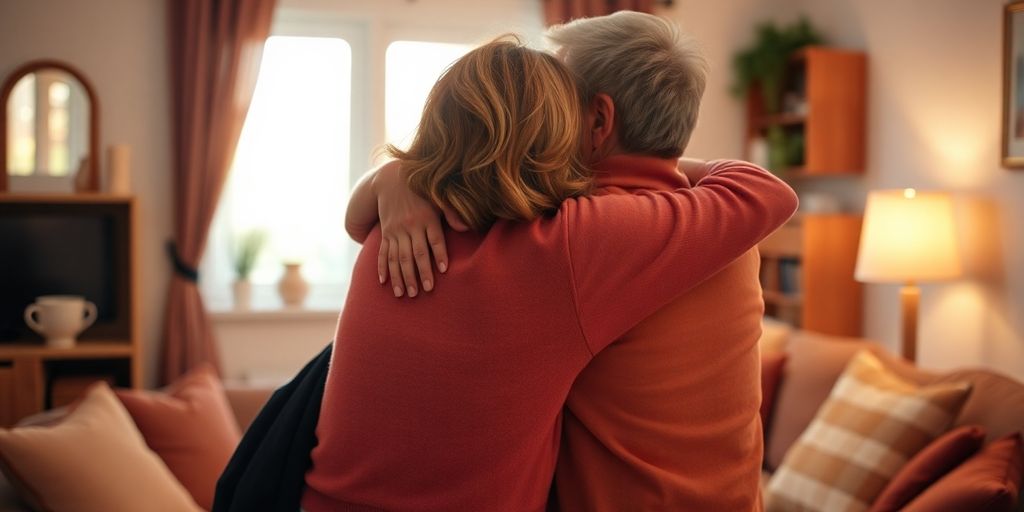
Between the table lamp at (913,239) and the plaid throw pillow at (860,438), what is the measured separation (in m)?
0.66

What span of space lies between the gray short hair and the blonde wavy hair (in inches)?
3.1

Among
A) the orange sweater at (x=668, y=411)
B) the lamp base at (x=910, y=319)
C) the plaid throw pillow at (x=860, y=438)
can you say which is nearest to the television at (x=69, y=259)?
the plaid throw pillow at (x=860, y=438)

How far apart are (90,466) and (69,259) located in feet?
7.42

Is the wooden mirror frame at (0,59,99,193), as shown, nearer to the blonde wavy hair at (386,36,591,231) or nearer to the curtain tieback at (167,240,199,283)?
the curtain tieback at (167,240,199,283)

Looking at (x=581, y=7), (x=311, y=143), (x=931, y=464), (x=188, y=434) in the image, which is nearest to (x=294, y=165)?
(x=311, y=143)

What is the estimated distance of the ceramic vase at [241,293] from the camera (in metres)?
4.89

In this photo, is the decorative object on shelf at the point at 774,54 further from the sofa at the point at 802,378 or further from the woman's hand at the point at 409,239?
the woman's hand at the point at 409,239

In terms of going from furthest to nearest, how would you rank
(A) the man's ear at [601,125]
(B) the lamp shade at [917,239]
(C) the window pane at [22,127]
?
(C) the window pane at [22,127], (B) the lamp shade at [917,239], (A) the man's ear at [601,125]

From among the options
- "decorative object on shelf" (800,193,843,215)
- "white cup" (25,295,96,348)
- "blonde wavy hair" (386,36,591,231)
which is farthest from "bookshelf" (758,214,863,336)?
"blonde wavy hair" (386,36,591,231)

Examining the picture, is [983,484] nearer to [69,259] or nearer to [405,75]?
[405,75]

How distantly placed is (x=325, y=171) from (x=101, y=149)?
3.60 feet

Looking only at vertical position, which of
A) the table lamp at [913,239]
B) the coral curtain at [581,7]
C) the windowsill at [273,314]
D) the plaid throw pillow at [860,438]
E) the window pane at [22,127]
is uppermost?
the coral curtain at [581,7]

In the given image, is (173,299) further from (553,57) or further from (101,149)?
(553,57)

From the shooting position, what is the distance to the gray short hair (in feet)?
3.84
